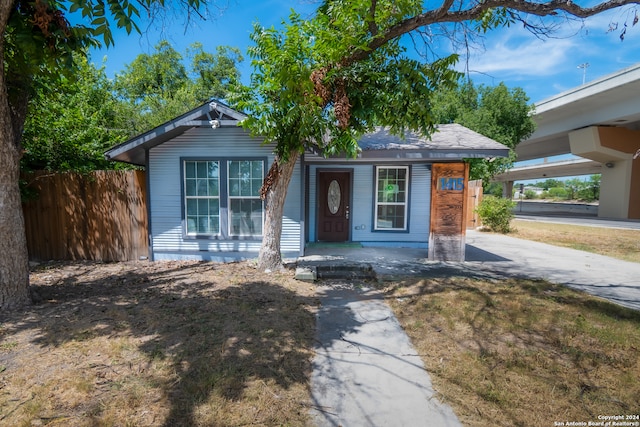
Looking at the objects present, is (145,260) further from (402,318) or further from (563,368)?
(563,368)

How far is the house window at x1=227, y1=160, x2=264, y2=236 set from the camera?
709cm

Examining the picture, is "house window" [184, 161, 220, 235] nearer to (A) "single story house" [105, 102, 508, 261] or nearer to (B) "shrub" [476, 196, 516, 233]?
(A) "single story house" [105, 102, 508, 261]

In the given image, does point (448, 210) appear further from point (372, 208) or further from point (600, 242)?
point (600, 242)

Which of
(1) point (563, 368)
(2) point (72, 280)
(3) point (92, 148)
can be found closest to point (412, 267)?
(1) point (563, 368)

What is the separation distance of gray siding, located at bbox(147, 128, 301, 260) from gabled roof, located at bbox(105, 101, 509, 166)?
0.40 meters

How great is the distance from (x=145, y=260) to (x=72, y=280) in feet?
5.69

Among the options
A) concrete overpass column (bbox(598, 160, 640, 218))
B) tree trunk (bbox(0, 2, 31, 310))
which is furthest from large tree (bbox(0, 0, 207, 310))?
concrete overpass column (bbox(598, 160, 640, 218))

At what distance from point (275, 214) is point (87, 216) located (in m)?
4.95

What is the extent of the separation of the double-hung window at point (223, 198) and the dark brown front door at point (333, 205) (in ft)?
7.82

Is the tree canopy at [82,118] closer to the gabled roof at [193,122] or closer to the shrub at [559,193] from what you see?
the gabled roof at [193,122]

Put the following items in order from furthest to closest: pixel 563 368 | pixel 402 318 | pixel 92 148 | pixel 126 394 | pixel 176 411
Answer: pixel 92 148 → pixel 402 318 → pixel 563 368 → pixel 126 394 → pixel 176 411

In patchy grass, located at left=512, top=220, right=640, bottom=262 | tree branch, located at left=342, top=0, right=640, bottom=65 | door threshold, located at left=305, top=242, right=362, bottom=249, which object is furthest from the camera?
patchy grass, located at left=512, top=220, right=640, bottom=262

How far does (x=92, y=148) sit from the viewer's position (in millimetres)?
8633

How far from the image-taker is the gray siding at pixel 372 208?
870 cm
